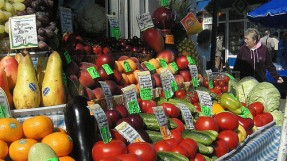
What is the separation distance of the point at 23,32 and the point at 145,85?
1.38 m

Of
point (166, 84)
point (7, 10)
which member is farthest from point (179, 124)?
point (7, 10)

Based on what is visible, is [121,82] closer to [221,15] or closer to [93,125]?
[93,125]

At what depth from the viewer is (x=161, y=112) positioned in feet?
9.53

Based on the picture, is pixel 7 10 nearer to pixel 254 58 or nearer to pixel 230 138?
pixel 230 138

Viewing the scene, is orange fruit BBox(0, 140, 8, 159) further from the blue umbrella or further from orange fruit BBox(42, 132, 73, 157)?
the blue umbrella

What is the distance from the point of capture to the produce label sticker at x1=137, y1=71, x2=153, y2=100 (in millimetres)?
3563

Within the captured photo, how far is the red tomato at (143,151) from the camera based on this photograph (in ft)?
7.55

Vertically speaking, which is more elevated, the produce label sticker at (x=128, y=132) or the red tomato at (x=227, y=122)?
the produce label sticker at (x=128, y=132)

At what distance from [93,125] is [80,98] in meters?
0.20

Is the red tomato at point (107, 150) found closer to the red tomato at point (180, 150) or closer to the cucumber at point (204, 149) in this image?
the red tomato at point (180, 150)

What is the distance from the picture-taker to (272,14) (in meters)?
9.39

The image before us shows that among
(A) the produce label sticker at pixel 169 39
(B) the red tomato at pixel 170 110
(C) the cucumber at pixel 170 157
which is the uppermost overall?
(A) the produce label sticker at pixel 169 39

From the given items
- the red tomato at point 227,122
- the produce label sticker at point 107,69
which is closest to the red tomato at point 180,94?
the red tomato at point 227,122

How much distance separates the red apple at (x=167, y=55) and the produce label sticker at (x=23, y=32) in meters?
2.12
